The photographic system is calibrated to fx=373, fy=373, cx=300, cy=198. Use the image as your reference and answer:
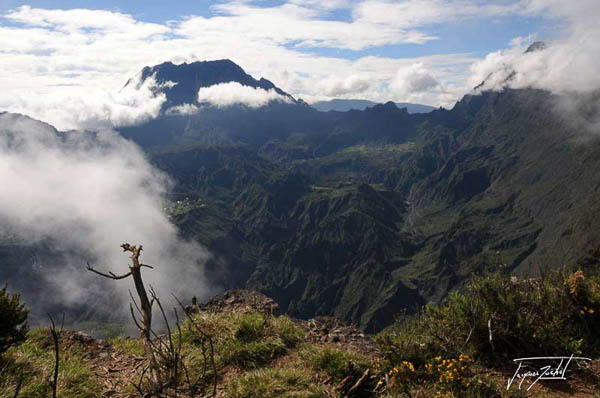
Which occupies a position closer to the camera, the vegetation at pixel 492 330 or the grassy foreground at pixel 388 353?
the grassy foreground at pixel 388 353

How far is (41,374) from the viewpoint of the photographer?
307 inches

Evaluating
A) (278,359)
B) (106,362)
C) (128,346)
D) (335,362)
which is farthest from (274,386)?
(128,346)

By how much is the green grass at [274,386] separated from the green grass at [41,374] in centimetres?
286

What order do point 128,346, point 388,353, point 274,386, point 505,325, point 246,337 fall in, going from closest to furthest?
point 274,386 < point 388,353 < point 505,325 < point 246,337 < point 128,346

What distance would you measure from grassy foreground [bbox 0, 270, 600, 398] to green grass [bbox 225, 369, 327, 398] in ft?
0.07

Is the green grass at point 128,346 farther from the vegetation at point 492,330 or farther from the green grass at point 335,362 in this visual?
the vegetation at point 492,330

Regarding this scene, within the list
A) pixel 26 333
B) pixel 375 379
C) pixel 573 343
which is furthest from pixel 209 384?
pixel 573 343

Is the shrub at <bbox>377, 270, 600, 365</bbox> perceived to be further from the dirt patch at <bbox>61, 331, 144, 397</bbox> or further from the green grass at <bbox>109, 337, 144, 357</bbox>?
the green grass at <bbox>109, 337, 144, 357</bbox>

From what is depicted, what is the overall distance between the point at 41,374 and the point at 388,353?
296 inches

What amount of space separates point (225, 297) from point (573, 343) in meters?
11.1

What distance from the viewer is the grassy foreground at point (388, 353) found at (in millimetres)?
7492

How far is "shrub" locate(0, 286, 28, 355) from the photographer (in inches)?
327

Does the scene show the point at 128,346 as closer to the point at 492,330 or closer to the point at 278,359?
the point at 278,359

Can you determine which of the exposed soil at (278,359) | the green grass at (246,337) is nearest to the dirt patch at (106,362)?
the exposed soil at (278,359)
